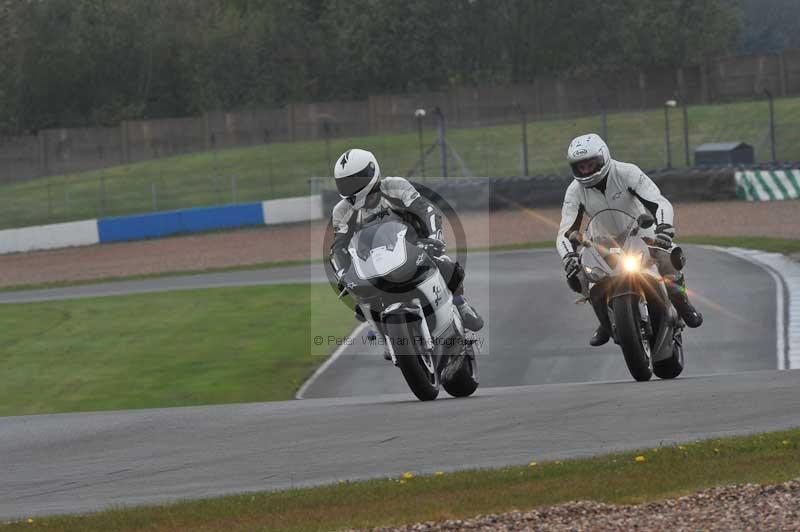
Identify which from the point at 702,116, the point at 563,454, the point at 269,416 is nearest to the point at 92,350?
the point at 269,416

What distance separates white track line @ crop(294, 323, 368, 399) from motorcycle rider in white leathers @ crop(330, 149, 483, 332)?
4.56 metres

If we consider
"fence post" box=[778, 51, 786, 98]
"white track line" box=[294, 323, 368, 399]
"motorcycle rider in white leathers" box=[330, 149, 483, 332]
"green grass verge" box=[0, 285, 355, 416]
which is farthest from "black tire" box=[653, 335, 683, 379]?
"fence post" box=[778, 51, 786, 98]

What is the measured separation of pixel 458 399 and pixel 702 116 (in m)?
44.1

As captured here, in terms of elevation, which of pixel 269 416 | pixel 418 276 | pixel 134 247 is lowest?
pixel 134 247

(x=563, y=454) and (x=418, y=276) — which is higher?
(x=418, y=276)

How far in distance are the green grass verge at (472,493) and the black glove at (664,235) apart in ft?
11.2

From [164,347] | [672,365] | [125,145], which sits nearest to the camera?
[672,365]

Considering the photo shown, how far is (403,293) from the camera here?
10.3 metres

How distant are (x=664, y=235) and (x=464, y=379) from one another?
6.56 ft

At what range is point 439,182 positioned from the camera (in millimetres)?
37875

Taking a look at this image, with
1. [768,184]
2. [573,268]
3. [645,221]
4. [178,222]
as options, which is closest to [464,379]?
[573,268]

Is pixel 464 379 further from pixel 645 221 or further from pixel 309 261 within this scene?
pixel 309 261

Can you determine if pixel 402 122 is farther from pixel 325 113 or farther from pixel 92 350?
pixel 92 350

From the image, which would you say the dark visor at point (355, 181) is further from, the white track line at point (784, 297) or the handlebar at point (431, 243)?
the white track line at point (784, 297)
